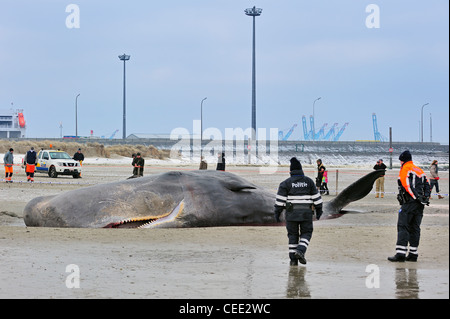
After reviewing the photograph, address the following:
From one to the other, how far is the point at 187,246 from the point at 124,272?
2.55 m

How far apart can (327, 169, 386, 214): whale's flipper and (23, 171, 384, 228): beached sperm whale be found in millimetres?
74

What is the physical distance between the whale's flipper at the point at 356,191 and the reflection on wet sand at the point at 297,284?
5358 mm

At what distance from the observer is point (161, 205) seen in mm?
13594

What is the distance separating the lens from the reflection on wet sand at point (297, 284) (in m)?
7.54

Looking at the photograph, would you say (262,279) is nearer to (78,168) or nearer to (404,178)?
(404,178)

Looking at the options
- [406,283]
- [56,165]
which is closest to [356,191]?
[406,283]

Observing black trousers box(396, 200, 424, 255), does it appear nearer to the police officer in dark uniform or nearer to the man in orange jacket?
the man in orange jacket

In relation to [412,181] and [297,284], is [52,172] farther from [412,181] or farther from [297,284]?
[297,284]

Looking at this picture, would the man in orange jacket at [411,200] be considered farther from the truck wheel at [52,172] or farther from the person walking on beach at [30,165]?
the truck wheel at [52,172]

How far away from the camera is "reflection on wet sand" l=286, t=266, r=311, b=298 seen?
24.7 ft

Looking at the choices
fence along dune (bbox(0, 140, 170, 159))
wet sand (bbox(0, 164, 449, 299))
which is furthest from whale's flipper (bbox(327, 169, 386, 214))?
fence along dune (bbox(0, 140, 170, 159))

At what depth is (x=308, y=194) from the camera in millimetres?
10062

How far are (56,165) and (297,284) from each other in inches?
1183
